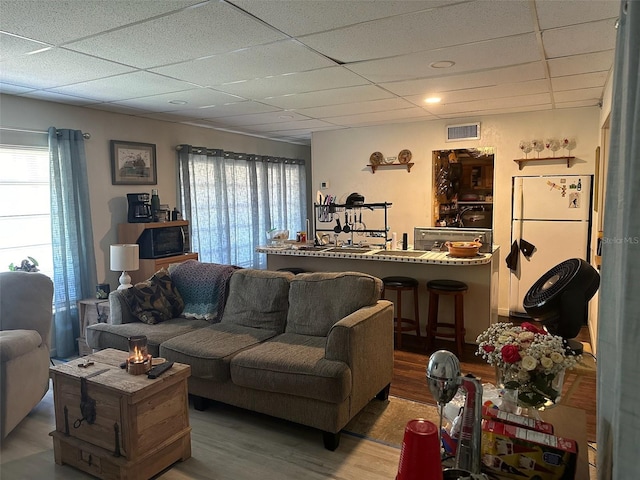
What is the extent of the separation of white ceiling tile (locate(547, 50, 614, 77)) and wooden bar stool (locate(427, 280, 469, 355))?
1903 mm

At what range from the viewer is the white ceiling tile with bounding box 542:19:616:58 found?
2521 mm

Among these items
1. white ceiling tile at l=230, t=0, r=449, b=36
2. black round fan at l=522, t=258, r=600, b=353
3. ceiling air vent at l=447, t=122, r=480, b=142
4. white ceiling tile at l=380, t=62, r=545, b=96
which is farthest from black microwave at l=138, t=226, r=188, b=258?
black round fan at l=522, t=258, r=600, b=353

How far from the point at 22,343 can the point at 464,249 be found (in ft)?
11.5

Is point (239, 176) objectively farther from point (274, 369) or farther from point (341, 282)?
point (274, 369)

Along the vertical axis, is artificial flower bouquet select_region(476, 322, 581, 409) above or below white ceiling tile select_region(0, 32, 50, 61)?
below

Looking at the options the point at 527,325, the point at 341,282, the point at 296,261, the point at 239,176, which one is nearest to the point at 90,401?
the point at 341,282

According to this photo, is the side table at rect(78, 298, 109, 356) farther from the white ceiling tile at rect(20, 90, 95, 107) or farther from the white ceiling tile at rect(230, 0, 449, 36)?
the white ceiling tile at rect(230, 0, 449, 36)

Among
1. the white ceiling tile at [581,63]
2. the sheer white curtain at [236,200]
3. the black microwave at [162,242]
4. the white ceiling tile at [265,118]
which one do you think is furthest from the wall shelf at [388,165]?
the black microwave at [162,242]

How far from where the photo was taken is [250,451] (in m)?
2.66

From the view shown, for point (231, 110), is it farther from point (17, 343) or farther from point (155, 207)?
point (17, 343)

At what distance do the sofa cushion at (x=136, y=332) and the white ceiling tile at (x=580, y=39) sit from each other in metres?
3.12

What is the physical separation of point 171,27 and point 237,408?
2471mm

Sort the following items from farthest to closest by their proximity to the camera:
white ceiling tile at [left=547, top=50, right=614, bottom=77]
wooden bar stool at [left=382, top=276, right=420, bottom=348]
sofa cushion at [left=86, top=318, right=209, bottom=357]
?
wooden bar stool at [left=382, top=276, right=420, bottom=348]
sofa cushion at [left=86, top=318, right=209, bottom=357]
white ceiling tile at [left=547, top=50, right=614, bottom=77]

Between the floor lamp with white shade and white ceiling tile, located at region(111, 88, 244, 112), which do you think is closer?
white ceiling tile, located at region(111, 88, 244, 112)
